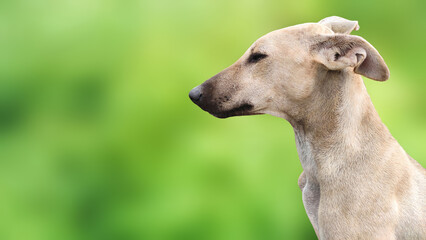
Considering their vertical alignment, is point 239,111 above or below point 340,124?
above

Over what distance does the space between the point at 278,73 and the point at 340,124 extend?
48 centimetres

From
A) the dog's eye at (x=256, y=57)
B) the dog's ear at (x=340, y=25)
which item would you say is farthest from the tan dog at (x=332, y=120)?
the dog's ear at (x=340, y=25)

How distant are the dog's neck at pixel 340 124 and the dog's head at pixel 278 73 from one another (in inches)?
2.6

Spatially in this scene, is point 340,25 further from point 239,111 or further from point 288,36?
point 239,111

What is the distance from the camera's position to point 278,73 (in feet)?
11.0

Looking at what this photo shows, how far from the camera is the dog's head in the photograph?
3.33 m

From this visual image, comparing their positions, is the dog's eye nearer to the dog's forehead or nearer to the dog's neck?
the dog's forehead

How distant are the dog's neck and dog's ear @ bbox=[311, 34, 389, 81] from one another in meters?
0.12

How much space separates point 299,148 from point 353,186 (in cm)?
44

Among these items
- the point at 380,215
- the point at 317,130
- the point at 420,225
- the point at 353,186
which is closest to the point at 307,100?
the point at 317,130

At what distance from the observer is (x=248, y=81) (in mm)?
3410

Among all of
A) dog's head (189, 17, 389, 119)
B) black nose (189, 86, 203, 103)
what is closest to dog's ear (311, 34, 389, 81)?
dog's head (189, 17, 389, 119)

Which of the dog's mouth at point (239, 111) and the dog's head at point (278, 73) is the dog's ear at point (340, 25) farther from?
the dog's mouth at point (239, 111)

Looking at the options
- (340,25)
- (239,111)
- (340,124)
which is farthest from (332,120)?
(340,25)
